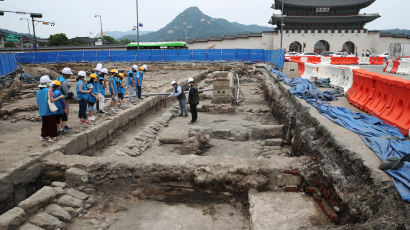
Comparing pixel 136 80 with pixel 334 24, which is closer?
pixel 136 80

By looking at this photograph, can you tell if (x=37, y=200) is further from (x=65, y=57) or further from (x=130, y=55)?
(x=65, y=57)

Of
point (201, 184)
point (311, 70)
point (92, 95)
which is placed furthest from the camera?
point (311, 70)

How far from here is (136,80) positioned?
1109 centimetres

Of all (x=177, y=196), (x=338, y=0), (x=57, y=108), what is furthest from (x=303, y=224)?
(x=338, y=0)

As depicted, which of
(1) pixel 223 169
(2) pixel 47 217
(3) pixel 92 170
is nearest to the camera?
(2) pixel 47 217

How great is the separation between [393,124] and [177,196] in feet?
13.5

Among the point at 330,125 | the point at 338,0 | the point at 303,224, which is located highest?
the point at 338,0

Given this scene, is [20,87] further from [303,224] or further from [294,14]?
[294,14]

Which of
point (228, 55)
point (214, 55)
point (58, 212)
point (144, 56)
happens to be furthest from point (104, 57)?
point (58, 212)

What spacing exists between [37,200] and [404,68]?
61.1ft

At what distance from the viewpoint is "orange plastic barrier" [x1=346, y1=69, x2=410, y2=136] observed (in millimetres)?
5020

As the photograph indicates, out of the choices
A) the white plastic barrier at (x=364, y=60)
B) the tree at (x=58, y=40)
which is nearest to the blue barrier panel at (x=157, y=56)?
the white plastic barrier at (x=364, y=60)

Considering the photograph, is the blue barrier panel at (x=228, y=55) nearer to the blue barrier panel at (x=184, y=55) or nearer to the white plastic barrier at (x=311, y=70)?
the blue barrier panel at (x=184, y=55)

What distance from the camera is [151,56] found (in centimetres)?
3309
